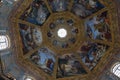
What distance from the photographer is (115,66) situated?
21922 mm

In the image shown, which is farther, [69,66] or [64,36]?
[64,36]

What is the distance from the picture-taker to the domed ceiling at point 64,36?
22938 millimetres

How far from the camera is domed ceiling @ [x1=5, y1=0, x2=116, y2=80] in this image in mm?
22938

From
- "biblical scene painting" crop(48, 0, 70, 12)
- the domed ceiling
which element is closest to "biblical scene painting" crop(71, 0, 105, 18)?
the domed ceiling

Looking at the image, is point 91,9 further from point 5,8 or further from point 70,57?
point 5,8

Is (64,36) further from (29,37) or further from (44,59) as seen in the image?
(29,37)

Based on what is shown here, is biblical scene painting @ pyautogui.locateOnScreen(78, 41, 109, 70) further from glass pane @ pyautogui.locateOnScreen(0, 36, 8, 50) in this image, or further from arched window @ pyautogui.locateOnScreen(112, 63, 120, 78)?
glass pane @ pyautogui.locateOnScreen(0, 36, 8, 50)

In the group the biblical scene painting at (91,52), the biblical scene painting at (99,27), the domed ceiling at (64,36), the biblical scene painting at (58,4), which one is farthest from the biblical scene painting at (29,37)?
the biblical scene painting at (99,27)

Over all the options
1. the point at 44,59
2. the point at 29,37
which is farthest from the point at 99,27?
the point at 29,37

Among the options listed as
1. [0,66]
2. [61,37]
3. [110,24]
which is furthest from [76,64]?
[0,66]

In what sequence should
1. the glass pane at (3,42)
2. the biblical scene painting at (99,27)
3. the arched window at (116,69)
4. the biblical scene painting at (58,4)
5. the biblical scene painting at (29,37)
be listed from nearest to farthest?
the glass pane at (3,42) < the arched window at (116,69) < the biblical scene painting at (29,37) < the biblical scene painting at (99,27) < the biblical scene painting at (58,4)

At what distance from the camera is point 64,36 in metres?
24.7

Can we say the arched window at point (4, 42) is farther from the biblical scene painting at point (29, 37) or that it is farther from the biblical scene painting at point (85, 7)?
the biblical scene painting at point (85, 7)

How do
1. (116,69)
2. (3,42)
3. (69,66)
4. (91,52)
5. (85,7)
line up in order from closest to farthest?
(3,42)
(116,69)
(85,7)
(69,66)
(91,52)
